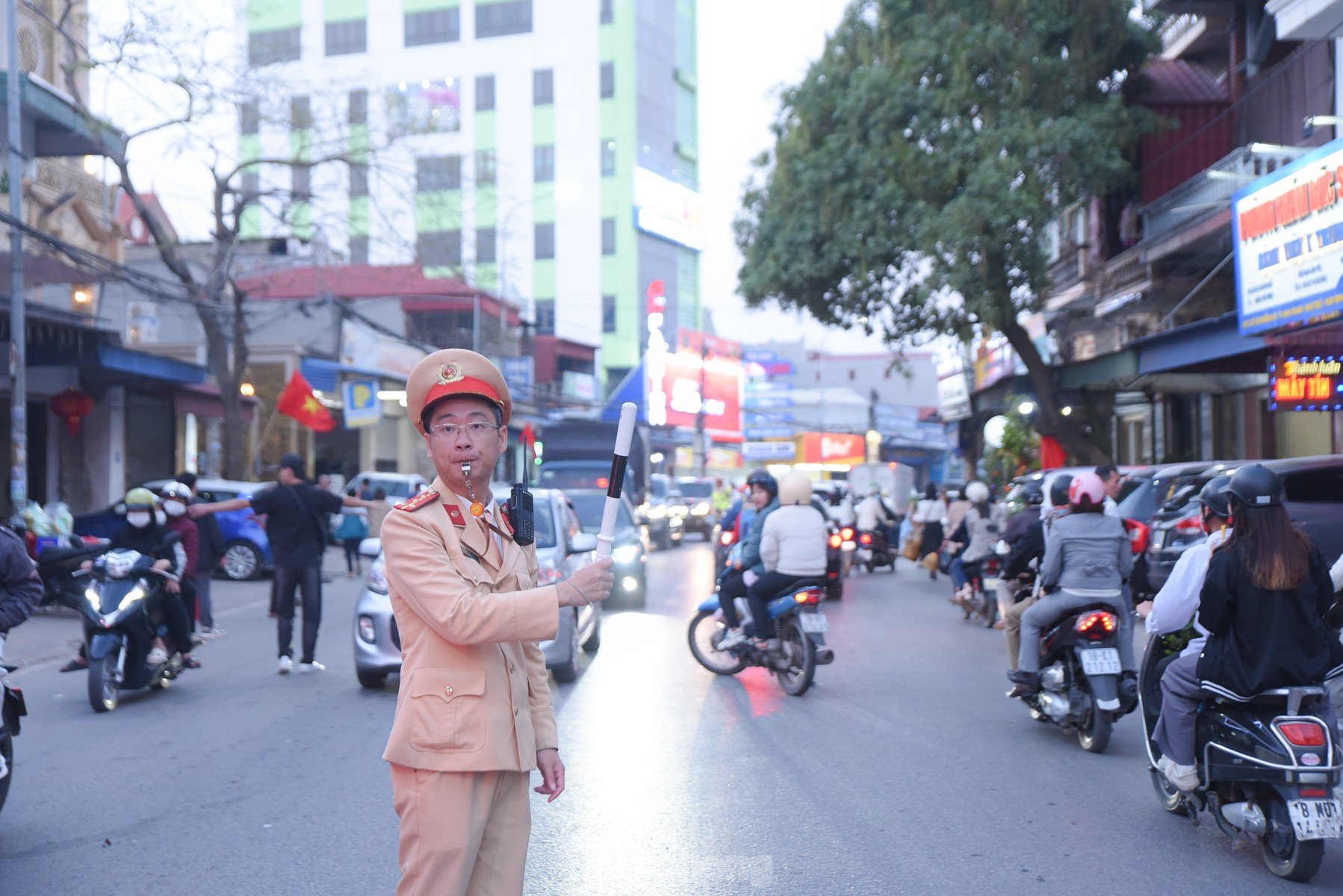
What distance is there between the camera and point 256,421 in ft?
108

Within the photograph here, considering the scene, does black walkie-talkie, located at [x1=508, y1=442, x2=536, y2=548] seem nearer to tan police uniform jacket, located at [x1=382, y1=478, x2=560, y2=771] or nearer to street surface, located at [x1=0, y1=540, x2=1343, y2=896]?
tan police uniform jacket, located at [x1=382, y1=478, x2=560, y2=771]

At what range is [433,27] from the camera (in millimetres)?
66812

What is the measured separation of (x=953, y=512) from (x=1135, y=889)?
1313 cm

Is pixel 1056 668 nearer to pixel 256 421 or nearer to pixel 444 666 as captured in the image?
pixel 444 666

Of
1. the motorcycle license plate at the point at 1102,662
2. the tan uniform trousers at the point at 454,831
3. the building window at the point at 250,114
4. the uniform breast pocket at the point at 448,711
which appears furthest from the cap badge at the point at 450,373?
the building window at the point at 250,114

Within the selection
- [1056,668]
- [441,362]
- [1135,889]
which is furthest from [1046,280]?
[441,362]

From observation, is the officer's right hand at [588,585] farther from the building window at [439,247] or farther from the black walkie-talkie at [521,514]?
the building window at [439,247]

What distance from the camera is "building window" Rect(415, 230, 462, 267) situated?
25844 millimetres

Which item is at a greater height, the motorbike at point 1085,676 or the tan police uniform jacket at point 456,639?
the tan police uniform jacket at point 456,639

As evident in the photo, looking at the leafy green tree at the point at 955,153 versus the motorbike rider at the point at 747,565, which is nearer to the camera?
the motorbike rider at the point at 747,565

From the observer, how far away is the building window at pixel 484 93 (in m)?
66.2

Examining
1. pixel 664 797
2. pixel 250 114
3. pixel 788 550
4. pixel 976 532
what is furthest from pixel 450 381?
pixel 250 114

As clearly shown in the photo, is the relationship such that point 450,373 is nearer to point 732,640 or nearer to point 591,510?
point 732,640

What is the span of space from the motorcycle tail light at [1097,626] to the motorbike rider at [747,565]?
129 inches
